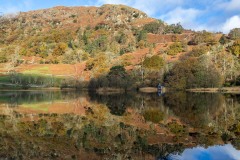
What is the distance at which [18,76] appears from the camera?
11138cm

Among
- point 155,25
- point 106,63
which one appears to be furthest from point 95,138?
point 155,25

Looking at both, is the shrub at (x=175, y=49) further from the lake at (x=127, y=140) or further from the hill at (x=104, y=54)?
the lake at (x=127, y=140)

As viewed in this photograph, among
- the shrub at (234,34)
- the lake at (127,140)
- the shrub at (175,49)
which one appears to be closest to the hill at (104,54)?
the shrub at (175,49)

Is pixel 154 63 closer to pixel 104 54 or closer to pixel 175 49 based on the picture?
pixel 104 54

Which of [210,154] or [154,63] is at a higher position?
[154,63]

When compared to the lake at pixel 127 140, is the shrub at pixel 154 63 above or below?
above

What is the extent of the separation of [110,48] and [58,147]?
447 ft

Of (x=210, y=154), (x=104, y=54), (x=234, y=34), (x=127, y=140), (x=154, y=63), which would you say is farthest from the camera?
(x=234, y=34)

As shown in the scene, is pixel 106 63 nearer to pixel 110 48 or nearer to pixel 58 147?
pixel 110 48

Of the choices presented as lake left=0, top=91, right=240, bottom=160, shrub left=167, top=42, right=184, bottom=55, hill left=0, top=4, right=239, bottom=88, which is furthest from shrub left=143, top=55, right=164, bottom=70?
lake left=0, top=91, right=240, bottom=160

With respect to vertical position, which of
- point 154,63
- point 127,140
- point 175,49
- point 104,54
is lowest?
point 127,140

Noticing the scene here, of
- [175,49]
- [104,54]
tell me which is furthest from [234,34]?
[104,54]

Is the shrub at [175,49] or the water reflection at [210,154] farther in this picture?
the shrub at [175,49]

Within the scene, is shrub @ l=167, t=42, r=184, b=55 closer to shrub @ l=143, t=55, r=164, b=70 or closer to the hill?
the hill
